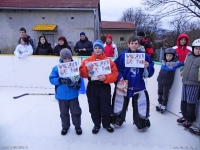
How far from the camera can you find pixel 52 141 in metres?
2.42

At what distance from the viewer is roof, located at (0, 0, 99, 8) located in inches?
571

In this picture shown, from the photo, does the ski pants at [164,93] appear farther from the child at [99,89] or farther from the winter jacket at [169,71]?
the child at [99,89]

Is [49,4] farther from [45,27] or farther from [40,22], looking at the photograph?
[45,27]

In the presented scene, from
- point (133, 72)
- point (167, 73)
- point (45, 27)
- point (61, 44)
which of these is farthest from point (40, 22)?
point (133, 72)

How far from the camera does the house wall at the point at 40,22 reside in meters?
14.8

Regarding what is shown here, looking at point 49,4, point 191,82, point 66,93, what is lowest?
point 66,93

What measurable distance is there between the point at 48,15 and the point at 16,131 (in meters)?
13.9

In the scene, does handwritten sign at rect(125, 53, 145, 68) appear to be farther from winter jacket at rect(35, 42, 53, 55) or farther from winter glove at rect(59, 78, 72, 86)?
winter jacket at rect(35, 42, 53, 55)

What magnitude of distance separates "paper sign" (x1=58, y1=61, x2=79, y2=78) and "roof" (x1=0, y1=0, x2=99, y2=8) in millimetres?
13110

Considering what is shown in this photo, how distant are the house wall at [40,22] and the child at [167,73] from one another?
39.5 ft

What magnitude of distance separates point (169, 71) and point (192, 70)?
0.60m

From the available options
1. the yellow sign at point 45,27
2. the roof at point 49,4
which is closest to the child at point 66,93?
the yellow sign at point 45,27

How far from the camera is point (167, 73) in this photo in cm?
311

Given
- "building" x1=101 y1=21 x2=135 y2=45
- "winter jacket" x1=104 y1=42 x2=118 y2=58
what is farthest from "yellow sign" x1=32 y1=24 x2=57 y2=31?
"building" x1=101 y1=21 x2=135 y2=45
